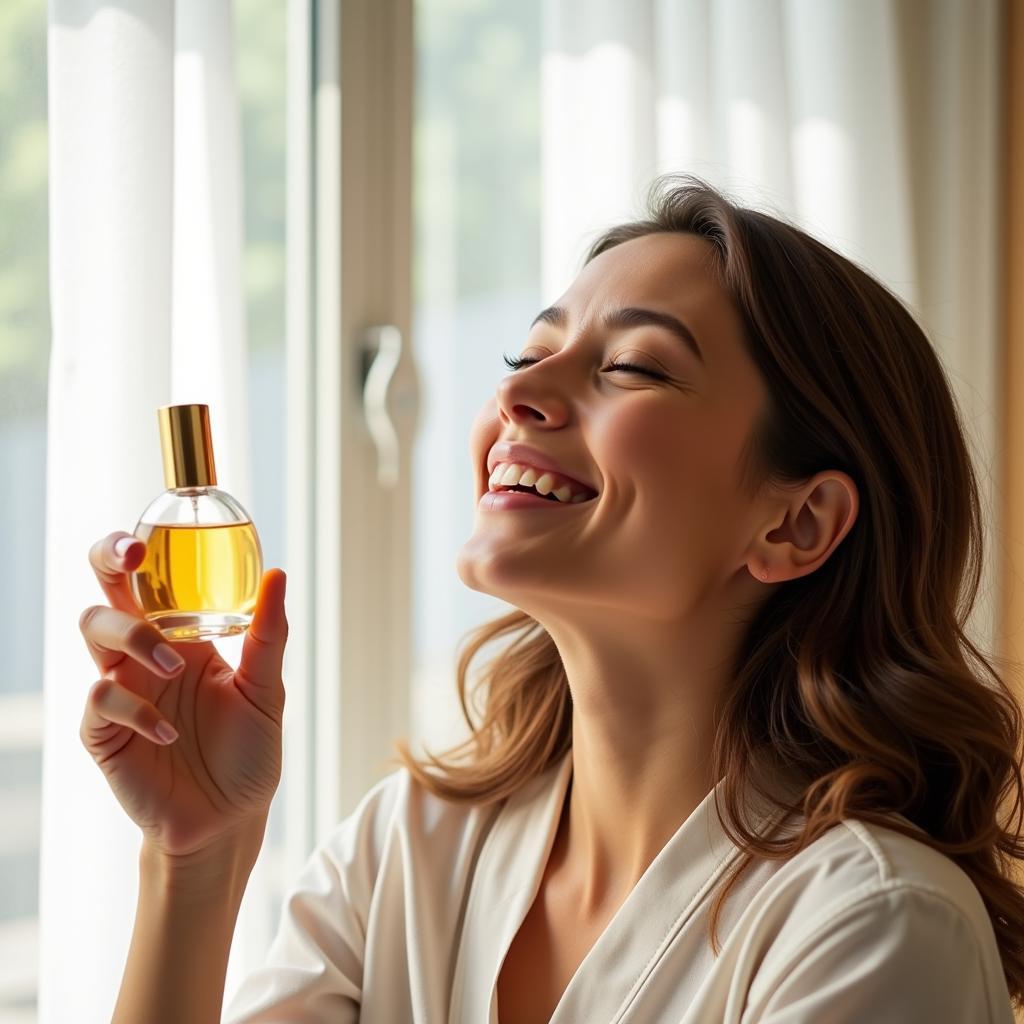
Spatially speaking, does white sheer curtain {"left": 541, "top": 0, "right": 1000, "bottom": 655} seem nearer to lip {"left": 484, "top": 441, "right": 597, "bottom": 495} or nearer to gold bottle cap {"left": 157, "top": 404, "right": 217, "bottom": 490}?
lip {"left": 484, "top": 441, "right": 597, "bottom": 495}

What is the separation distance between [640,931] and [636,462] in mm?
467

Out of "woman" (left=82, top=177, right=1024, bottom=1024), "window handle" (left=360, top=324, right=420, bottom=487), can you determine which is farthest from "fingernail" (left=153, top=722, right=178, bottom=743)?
"window handle" (left=360, top=324, right=420, bottom=487)

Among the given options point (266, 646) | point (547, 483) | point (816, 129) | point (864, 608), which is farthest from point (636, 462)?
point (816, 129)

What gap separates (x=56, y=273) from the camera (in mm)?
1437

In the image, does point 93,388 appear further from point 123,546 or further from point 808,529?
point 808,529

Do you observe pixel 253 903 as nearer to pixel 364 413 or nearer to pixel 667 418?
pixel 364 413

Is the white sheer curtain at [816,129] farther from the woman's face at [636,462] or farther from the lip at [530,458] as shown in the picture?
the lip at [530,458]

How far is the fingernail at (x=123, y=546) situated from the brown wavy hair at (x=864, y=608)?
623mm

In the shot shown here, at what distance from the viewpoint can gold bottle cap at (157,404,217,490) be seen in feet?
3.79

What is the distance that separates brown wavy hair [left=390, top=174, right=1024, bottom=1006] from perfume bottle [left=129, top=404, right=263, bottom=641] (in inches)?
20.8

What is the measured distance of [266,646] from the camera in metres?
1.27

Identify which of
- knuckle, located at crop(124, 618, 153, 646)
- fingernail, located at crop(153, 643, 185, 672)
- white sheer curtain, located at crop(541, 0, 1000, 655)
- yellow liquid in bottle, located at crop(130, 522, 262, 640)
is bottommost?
fingernail, located at crop(153, 643, 185, 672)

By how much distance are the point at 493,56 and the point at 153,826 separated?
1323mm

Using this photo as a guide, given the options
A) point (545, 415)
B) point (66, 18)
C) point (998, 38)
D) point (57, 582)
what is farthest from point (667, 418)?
point (998, 38)
